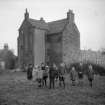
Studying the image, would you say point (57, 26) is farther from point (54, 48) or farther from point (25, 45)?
point (25, 45)

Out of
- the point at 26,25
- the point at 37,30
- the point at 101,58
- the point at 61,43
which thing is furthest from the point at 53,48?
the point at 101,58

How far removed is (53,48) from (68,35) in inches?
178

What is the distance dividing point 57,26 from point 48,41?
405cm

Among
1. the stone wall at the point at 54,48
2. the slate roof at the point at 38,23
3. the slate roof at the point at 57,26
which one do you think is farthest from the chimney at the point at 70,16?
the slate roof at the point at 38,23

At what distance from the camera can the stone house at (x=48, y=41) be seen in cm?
3956

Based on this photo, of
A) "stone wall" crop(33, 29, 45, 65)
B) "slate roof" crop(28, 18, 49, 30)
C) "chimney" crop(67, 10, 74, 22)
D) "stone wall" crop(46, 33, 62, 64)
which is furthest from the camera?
"slate roof" crop(28, 18, 49, 30)

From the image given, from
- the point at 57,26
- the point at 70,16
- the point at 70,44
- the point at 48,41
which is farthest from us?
the point at 48,41

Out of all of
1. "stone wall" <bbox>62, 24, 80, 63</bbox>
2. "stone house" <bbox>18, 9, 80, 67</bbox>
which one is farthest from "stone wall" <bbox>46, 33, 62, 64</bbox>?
"stone wall" <bbox>62, 24, 80, 63</bbox>

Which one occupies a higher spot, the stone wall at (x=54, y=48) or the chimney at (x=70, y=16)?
the chimney at (x=70, y=16)

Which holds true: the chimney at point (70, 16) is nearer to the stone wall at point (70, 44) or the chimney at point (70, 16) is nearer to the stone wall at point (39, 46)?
the stone wall at point (70, 44)

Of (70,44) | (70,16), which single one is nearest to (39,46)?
(70,44)

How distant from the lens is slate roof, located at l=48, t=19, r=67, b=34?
4055cm

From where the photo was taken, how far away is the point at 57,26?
42.4m

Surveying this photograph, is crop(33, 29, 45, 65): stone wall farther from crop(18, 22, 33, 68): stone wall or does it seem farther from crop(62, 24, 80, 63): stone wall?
crop(62, 24, 80, 63): stone wall
